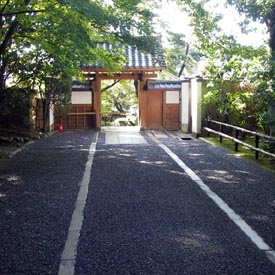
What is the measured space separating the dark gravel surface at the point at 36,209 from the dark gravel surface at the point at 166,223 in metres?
0.29

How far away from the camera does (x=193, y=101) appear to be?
16.2 m

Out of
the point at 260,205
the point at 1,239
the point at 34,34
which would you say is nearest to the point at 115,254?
the point at 1,239

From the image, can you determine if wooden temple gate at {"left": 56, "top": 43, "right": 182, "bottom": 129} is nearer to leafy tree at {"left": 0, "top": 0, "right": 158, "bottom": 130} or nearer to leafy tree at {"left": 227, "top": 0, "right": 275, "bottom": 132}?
leafy tree at {"left": 0, "top": 0, "right": 158, "bottom": 130}

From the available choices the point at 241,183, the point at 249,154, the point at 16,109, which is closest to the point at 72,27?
the point at 241,183

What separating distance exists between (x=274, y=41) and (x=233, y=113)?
3.15 meters

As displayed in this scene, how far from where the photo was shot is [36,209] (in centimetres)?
507

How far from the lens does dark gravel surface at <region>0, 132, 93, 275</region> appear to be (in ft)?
11.4

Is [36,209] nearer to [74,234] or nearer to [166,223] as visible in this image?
[74,234]

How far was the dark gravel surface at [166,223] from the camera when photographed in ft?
11.0

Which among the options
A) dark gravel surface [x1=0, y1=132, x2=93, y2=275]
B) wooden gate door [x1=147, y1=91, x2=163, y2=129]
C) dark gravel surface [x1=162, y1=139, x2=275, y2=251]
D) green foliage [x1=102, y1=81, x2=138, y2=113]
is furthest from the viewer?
green foliage [x1=102, y1=81, x2=138, y2=113]

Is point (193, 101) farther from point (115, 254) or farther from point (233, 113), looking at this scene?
point (115, 254)

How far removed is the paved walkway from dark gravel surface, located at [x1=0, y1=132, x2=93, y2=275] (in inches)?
0.5

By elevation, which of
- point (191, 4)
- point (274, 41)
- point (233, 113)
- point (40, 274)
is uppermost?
point (191, 4)

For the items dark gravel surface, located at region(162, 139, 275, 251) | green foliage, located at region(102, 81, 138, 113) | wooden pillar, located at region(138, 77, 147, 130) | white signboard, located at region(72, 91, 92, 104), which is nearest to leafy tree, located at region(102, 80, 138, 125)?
green foliage, located at region(102, 81, 138, 113)
